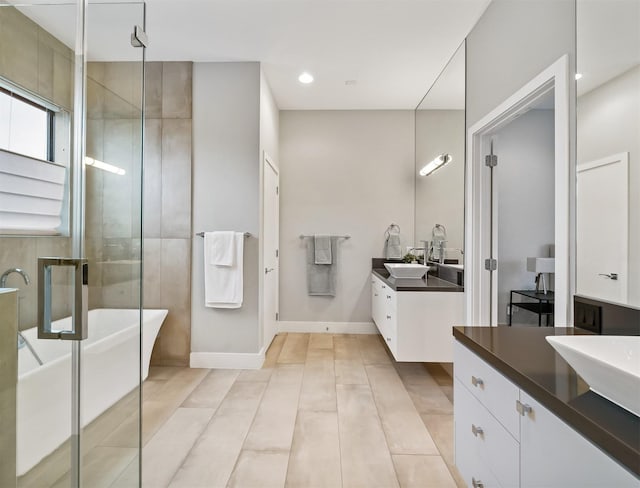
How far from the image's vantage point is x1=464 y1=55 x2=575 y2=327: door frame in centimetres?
156

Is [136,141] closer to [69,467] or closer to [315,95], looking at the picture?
[69,467]

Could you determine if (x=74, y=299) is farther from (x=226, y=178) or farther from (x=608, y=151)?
(x=226, y=178)

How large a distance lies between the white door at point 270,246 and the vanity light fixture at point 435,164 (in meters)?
1.70

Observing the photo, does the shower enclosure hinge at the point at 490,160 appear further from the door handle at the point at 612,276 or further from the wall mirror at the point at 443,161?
the door handle at the point at 612,276

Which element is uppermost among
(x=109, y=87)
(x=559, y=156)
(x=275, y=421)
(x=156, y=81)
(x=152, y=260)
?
(x=156, y=81)

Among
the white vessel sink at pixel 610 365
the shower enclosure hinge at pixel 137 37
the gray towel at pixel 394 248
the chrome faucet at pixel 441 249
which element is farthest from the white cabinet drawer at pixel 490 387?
the gray towel at pixel 394 248

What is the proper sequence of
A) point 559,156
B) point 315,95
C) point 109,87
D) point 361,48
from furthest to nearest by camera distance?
point 315,95 → point 361,48 → point 559,156 → point 109,87

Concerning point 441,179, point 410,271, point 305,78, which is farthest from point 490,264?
point 305,78

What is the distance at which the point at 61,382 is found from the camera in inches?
46.8

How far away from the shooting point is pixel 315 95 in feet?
13.0

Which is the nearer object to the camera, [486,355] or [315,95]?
[486,355]

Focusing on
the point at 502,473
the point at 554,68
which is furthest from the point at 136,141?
the point at 554,68

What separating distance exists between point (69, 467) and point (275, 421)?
1262mm

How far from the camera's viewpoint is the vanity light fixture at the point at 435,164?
3.27 m
